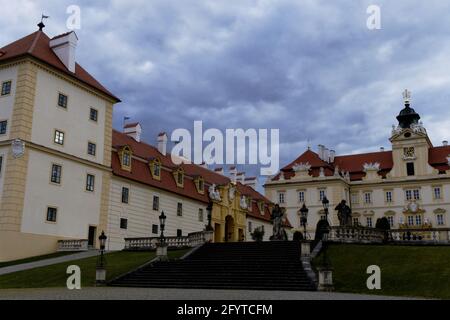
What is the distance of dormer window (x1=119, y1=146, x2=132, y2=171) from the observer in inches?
1644

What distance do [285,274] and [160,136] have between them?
31397 millimetres

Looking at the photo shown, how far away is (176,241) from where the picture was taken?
3472 cm

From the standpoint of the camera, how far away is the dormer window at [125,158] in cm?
4175

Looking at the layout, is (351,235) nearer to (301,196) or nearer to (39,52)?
(39,52)

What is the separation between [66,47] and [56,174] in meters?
9.35

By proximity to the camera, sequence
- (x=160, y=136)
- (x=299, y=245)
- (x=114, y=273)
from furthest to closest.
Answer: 1. (x=160, y=136)
2. (x=299, y=245)
3. (x=114, y=273)

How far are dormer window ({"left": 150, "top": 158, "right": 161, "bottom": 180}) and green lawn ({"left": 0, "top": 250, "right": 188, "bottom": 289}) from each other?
43.6 feet

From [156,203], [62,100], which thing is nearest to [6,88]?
[62,100]

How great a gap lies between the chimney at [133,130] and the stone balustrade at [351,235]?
996 inches

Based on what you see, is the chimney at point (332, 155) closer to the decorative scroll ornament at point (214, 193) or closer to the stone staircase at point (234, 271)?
the decorative scroll ornament at point (214, 193)

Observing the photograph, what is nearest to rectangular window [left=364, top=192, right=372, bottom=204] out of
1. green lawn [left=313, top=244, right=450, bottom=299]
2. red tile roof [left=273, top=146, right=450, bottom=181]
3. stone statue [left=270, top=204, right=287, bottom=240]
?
red tile roof [left=273, top=146, right=450, bottom=181]

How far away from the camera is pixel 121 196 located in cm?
4062

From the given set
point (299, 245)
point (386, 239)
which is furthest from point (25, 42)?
point (386, 239)
